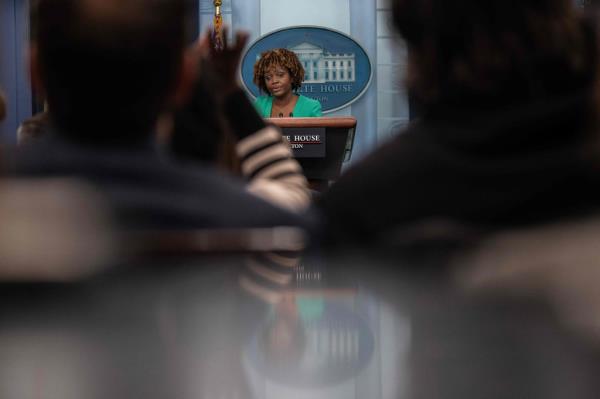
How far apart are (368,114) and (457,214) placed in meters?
3.67

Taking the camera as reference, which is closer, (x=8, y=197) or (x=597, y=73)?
(x=8, y=197)

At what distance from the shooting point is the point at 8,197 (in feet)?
1.18

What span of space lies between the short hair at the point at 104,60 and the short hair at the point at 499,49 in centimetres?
27

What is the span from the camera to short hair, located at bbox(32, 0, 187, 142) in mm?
417

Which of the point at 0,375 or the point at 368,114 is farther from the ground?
the point at 368,114

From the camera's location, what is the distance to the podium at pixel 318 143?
2039 millimetres

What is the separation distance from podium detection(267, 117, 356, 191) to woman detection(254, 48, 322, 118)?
63cm

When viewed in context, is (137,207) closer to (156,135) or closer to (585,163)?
(156,135)

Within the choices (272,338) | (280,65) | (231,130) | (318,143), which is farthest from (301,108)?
(272,338)

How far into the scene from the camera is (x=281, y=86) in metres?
2.79

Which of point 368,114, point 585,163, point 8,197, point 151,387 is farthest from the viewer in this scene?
point 368,114

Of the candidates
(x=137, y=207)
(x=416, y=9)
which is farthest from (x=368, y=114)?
(x=137, y=207)

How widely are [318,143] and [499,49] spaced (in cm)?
146

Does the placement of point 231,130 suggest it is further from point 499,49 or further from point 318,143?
point 318,143
